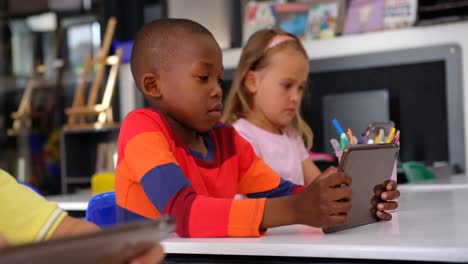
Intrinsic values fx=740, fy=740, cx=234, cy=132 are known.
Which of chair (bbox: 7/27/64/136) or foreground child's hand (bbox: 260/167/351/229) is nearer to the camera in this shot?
foreground child's hand (bbox: 260/167/351/229)

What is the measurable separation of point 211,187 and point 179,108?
166mm

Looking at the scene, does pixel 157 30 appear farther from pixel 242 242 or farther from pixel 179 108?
pixel 242 242

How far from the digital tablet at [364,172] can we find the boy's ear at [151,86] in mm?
411

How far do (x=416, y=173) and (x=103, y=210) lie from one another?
166cm

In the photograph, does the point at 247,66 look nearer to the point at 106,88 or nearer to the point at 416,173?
the point at 416,173

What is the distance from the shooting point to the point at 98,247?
1.93ft

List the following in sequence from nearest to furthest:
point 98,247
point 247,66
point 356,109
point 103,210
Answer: point 98,247 < point 103,210 < point 247,66 < point 356,109

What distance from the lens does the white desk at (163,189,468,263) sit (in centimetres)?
96

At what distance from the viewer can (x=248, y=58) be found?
2346mm

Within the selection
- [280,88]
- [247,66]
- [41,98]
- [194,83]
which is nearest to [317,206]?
[194,83]

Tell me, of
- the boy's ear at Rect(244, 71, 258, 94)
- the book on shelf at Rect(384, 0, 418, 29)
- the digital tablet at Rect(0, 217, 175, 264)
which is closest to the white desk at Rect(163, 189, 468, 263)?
the digital tablet at Rect(0, 217, 175, 264)

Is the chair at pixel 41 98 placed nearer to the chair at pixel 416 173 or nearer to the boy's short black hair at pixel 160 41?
the chair at pixel 416 173

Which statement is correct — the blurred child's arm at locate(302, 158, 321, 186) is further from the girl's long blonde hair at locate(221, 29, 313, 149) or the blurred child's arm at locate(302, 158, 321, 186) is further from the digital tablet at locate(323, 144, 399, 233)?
the digital tablet at locate(323, 144, 399, 233)

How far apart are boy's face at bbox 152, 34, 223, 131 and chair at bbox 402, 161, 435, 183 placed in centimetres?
161
